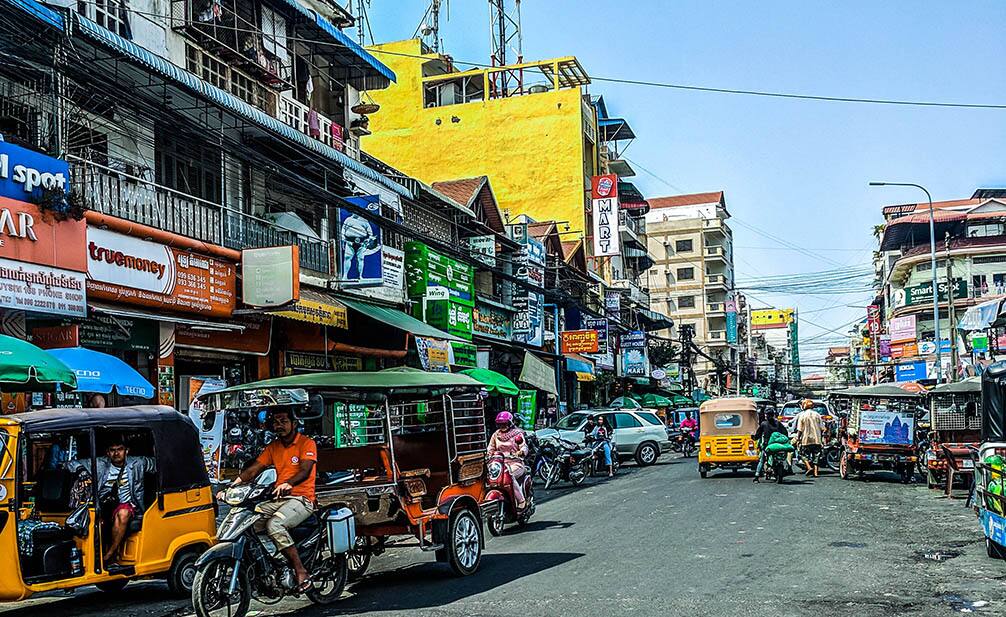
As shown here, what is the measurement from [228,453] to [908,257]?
75095mm

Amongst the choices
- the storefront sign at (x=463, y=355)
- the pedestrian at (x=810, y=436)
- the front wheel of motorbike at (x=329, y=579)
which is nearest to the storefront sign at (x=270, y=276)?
the front wheel of motorbike at (x=329, y=579)

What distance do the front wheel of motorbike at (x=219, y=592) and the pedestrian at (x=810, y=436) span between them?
19.3 meters

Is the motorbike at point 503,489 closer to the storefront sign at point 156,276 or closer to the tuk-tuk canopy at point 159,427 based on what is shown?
the tuk-tuk canopy at point 159,427

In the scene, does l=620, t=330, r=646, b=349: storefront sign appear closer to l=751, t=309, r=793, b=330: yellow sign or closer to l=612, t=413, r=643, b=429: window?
l=612, t=413, r=643, b=429: window

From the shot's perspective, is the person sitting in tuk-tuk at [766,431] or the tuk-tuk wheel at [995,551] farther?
the person sitting in tuk-tuk at [766,431]

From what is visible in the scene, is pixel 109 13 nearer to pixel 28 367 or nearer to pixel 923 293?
pixel 28 367

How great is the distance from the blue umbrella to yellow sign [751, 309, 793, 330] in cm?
16476

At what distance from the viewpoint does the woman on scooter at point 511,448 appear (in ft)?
50.8

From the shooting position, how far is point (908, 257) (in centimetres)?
7775

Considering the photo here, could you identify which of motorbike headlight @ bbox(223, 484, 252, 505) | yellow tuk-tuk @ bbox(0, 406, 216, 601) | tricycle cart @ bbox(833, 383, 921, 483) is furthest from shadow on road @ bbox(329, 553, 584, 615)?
tricycle cart @ bbox(833, 383, 921, 483)

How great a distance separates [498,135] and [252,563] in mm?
46760

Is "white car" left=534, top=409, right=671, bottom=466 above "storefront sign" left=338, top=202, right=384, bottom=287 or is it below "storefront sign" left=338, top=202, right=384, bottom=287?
below

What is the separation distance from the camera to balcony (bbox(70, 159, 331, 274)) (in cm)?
1609

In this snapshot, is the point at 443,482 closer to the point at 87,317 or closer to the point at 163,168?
the point at 87,317
